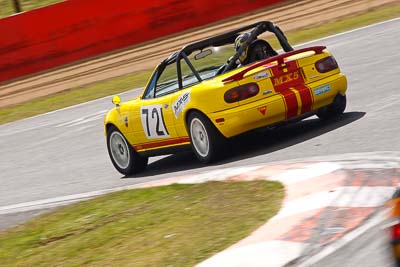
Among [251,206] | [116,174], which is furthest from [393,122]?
[116,174]

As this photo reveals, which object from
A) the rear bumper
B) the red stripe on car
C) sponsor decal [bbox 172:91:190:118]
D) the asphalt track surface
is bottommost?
the asphalt track surface

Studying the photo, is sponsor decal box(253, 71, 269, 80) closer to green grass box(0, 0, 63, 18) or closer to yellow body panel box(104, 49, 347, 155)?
yellow body panel box(104, 49, 347, 155)

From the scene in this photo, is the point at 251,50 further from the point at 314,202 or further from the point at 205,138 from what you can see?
the point at 314,202

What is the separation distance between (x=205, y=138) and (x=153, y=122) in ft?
3.06

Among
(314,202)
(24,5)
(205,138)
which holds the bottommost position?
(314,202)

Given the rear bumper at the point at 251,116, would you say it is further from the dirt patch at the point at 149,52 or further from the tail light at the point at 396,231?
the dirt patch at the point at 149,52

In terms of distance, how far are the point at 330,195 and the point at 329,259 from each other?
1.42 m

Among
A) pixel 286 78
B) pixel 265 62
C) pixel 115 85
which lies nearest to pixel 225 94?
pixel 265 62

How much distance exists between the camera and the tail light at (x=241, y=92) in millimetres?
9852

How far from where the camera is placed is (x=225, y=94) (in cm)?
984

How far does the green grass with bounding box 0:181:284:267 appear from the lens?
6.79 metres

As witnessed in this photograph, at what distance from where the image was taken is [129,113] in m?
11.3

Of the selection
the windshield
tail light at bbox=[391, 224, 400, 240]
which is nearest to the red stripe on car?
the windshield

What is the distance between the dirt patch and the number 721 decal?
1272cm
